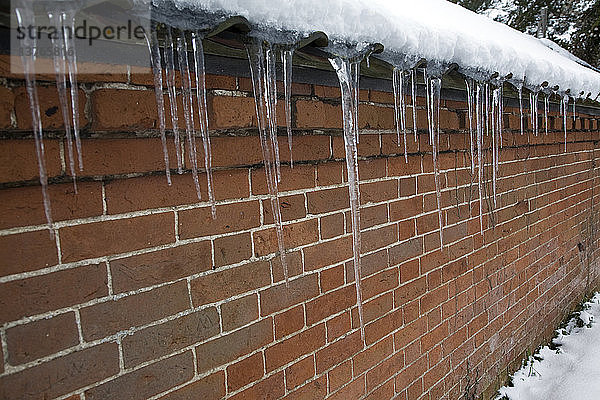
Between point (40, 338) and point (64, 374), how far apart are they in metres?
0.12

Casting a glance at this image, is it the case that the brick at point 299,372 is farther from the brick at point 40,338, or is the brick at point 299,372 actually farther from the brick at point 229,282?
the brick at point 40,338

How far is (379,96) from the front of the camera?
7.34ft

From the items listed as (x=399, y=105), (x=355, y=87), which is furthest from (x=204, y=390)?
(x=399, y=105)

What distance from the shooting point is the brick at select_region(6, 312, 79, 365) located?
1.10 metres

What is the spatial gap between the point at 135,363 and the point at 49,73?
851 mm

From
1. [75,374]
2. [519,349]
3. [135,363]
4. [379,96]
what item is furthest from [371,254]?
[519,349]

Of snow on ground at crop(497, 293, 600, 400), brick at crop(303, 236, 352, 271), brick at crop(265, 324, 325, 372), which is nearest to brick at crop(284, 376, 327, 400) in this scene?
brick at crop(265, 324, 325, 372)

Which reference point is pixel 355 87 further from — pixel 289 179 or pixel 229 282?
pixel 229 282

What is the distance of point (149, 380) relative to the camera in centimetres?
138

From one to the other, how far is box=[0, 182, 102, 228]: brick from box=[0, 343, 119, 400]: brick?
1.22ft

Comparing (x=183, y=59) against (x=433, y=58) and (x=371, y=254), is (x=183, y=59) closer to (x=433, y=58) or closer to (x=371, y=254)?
(x=433, y=58)

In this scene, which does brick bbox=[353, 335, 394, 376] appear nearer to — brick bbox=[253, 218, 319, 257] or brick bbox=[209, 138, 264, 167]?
brick bbox=[253, 218, 319, 257]

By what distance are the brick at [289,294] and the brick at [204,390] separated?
29 centimetres

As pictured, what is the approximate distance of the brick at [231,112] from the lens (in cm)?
151
